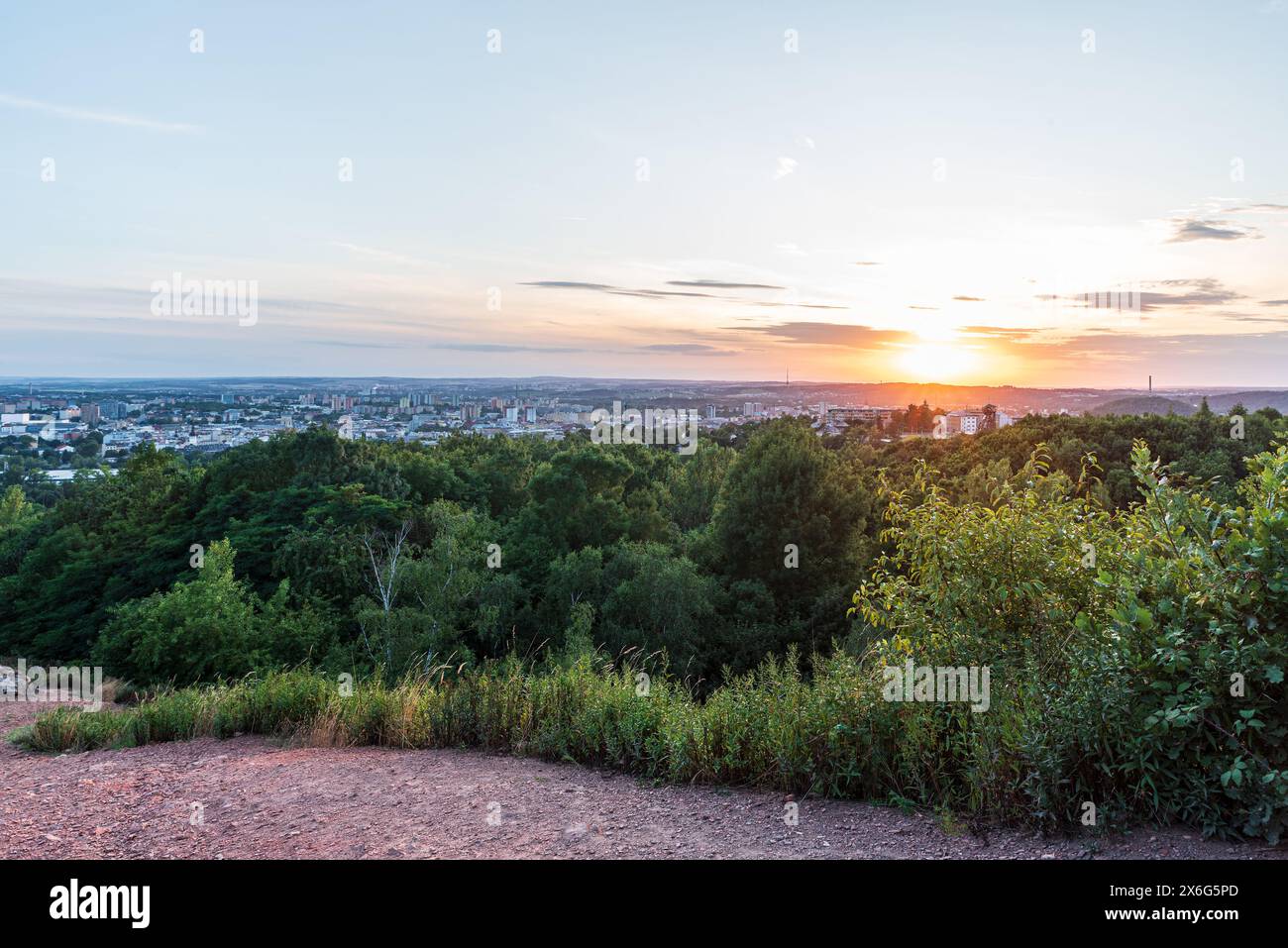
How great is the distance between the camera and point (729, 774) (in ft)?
19.4

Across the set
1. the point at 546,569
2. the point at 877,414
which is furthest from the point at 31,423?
the point at 877,414

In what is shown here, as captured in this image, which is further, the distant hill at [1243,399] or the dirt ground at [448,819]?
the distant hill at [1243,399]

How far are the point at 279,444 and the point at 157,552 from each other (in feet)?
27.0

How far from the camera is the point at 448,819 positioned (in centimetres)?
536
